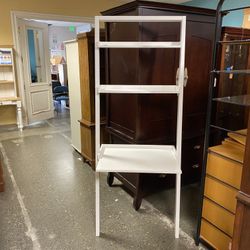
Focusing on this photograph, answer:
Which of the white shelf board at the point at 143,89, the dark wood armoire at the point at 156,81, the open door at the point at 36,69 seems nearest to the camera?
the white shelf board at the point at 143,89

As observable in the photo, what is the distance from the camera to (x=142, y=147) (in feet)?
6.98

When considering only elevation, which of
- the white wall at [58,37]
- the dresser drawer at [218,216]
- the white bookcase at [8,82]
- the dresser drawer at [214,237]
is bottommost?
the dresser drawer at [214,237]

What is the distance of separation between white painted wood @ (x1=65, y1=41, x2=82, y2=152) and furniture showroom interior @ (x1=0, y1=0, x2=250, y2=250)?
18 mm

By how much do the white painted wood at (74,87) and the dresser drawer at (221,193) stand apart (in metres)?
2.24

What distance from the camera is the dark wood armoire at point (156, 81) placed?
2133 mm

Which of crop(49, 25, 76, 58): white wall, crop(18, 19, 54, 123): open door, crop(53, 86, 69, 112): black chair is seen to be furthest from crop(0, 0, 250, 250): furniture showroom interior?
crop(49, 25, 76, 58): white wall

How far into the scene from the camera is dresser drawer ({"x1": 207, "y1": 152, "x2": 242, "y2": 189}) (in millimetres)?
1557

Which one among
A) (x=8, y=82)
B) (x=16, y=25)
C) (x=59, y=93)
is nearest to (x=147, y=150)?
(x=8, y=82)

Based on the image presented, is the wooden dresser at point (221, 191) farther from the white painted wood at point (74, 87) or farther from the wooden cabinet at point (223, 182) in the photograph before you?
the white painted wood at point (74, 87)

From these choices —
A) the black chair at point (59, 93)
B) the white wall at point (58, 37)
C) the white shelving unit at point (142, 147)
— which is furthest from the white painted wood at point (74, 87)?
the white wall at point (58, 37)

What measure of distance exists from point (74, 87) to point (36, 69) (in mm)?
2726

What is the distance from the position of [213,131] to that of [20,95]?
170 inches

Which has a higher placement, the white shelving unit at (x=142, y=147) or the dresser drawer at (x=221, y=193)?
the white shelving unit at (x=142, y=147)

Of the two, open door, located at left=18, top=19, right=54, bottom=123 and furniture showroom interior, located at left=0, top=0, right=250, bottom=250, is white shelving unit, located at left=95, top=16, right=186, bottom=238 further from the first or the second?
open door, located at left=18, top=19, right=54, bottom=123
